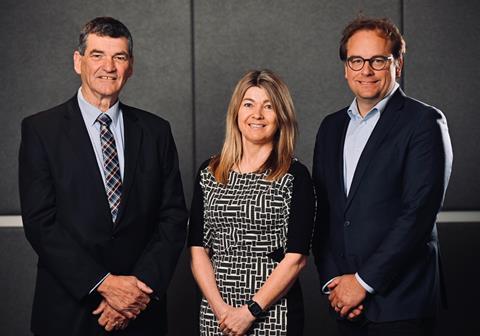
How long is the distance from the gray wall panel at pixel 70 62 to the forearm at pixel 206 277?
1.33 meters

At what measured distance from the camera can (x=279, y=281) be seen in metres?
2.58

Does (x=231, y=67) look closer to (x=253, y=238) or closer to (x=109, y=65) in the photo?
(x=109, y=65)

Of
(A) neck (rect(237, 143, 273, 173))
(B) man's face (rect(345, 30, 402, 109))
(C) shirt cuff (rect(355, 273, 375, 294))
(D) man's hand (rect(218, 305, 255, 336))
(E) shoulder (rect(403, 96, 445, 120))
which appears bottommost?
(D) man's hand (rect(218, 305, 255, 336))

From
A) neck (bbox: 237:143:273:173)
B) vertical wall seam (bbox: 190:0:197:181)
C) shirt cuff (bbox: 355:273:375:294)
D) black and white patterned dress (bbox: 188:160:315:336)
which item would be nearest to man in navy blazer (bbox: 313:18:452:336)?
shirt cuff (bbox: 355:273:375:294)

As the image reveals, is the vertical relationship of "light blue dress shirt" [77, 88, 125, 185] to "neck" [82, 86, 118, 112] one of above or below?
below

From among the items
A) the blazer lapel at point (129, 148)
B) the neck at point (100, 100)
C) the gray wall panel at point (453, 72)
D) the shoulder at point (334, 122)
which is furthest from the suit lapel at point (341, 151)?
the gray wall panel at point (453, 72)

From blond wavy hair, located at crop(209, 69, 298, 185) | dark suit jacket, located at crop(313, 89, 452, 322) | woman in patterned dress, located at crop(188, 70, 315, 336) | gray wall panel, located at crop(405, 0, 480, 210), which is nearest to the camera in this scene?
dark suit jacket, located at crop(313, 89, 452, 322)

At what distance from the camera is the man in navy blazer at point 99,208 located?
255 centimetres

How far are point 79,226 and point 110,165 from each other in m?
0.25

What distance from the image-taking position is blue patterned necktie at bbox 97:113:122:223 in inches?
103

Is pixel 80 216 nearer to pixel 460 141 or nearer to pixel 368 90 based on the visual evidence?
pixel 368 90

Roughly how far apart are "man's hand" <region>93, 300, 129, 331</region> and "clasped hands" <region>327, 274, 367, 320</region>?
764mm

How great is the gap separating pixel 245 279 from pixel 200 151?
1.51 m

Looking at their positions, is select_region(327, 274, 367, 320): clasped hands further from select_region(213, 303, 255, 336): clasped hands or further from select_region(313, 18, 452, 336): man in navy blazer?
select_region(213, 303, 255, 336): clasped hands
